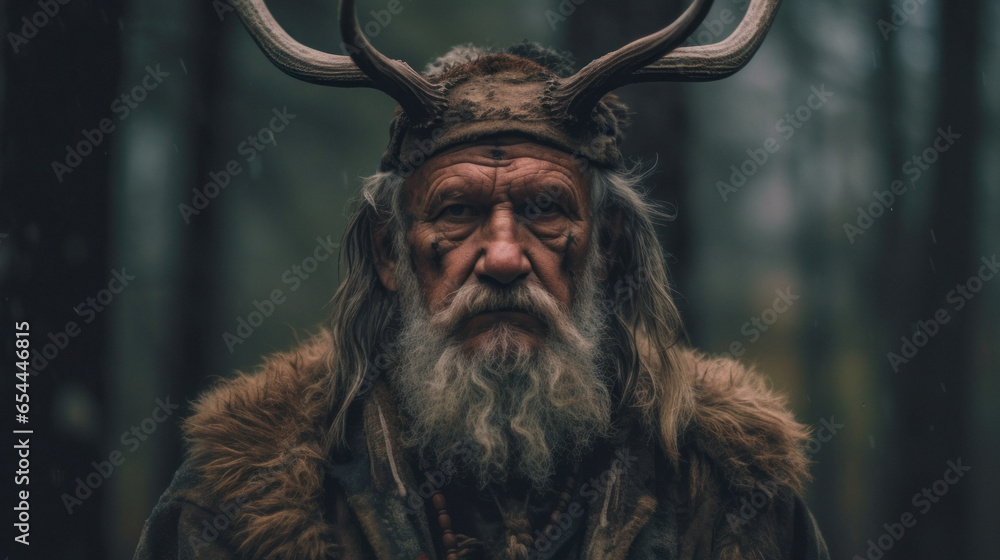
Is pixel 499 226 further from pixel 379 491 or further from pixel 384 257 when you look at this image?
pixel 379 491

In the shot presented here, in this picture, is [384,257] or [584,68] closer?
[584,68]

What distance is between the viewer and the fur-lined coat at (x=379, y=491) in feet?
7.61

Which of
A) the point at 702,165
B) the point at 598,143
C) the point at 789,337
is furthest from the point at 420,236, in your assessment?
the point at 789,337

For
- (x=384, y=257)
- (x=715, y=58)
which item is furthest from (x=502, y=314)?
(x=715, y=58)

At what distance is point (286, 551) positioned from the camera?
2.24 meters

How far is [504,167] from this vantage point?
98.0 inches

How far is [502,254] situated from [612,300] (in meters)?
0.62

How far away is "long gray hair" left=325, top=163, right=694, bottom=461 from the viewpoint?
2.68 m

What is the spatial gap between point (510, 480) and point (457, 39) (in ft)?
9.23

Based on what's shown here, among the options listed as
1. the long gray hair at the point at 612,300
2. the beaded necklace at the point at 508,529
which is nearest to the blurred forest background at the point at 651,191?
the long gray hair at the point at 612,300

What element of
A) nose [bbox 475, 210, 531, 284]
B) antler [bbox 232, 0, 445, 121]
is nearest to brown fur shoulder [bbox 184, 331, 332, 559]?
nose [bbox 475, 210, 531, 284]

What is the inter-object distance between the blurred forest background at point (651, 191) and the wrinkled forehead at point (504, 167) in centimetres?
126

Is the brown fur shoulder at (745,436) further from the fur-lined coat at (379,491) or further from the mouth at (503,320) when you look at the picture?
the mouth at (503,320)

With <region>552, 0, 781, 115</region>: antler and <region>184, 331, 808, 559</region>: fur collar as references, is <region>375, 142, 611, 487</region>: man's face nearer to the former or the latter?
<region>552, 0, 781, 115</region>: antler
